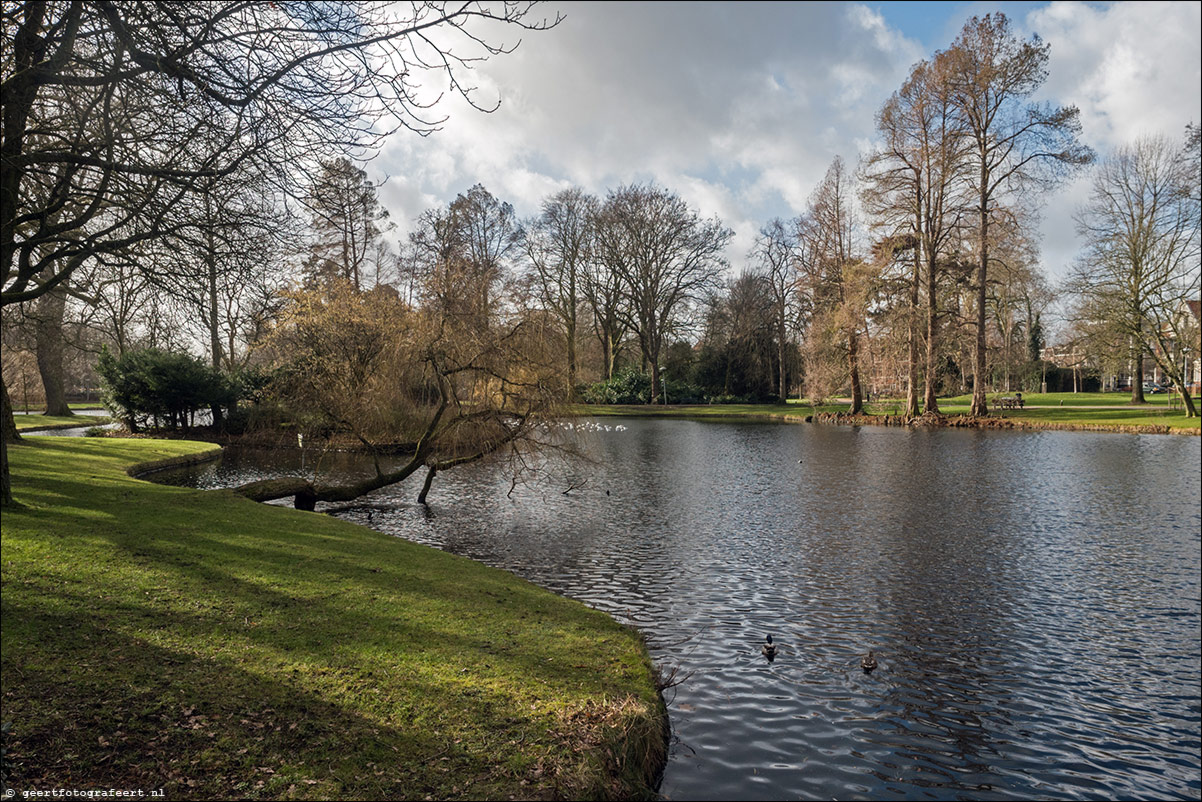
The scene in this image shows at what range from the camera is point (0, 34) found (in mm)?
4855

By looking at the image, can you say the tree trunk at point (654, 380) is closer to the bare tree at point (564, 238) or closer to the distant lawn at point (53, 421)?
the bare tree at point (564, 238)

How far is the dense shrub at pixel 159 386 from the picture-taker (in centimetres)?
2775

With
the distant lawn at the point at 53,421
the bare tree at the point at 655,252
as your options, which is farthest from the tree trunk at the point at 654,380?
the distant lawn at the point at 53,421

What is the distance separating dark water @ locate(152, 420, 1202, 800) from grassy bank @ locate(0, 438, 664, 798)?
37.9 inches

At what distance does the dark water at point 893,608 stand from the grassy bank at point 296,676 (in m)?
0.96

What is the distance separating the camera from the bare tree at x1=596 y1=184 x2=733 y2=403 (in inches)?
2089

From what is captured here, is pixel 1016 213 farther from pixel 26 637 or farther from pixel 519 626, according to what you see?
pixel 26 637

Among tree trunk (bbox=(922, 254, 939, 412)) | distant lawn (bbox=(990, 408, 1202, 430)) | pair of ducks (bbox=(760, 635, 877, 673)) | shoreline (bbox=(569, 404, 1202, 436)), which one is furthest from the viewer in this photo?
tree trunk (bbox=(922, 254, 939, 412))

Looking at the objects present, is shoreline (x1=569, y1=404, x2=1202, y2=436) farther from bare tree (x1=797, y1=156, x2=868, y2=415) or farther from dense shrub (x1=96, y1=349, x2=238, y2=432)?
Answer: dense shrub (x1=96, y1=349, x2=238, y2=432)

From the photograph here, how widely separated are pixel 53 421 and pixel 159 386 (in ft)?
29.5

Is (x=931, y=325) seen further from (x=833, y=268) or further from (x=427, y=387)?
(x=427, y=387)

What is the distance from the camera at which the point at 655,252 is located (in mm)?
53375

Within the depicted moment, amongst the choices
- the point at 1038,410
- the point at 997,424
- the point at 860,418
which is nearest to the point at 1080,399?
the point at 1038,410

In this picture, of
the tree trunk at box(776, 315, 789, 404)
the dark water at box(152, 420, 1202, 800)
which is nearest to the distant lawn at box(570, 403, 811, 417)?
the tree trunk at box(776, 315, 789, 404)
